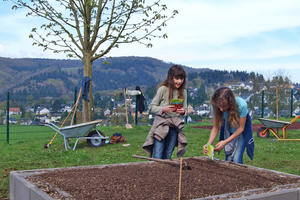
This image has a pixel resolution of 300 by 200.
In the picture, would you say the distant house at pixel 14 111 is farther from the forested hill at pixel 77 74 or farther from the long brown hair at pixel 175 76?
the forested hill at pixel 77 74

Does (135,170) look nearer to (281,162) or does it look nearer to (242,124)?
(242,124)

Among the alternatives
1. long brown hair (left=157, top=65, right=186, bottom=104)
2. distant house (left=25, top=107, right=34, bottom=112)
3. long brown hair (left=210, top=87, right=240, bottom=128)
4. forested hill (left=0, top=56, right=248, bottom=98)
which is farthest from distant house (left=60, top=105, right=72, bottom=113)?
forested hill (left=0, top=56, right=248, bottom=98)

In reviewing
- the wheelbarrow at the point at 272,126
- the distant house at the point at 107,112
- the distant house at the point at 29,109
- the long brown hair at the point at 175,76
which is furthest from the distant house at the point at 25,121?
the wheelbarrow at the point at 272,126

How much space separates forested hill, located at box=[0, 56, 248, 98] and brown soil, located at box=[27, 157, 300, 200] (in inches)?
1187

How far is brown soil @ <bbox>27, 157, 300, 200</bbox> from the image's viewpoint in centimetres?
248

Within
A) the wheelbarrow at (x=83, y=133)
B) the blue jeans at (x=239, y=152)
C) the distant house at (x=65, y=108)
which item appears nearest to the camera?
the blue jeans at (x=239, y=152)

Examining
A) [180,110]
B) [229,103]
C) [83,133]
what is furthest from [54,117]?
[229,103]

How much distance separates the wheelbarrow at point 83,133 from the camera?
6.95 m

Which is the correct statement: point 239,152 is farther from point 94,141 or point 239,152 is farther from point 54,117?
point 54,117

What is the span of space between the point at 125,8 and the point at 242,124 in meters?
6.43

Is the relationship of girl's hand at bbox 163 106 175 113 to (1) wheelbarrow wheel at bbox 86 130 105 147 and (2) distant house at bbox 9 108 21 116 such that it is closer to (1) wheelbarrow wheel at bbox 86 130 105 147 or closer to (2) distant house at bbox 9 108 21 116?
(1) wheelbarrow wheel at bbox 86 130 105 147

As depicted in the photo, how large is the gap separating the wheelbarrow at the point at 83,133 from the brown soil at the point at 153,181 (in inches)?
143

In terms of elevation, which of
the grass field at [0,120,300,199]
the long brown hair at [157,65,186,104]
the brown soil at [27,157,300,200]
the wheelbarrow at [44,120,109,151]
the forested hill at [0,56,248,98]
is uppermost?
the forested hill at [0,56,248,98]

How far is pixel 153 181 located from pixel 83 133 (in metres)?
4.71
